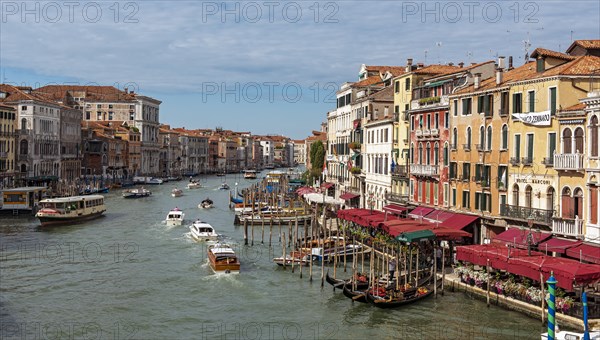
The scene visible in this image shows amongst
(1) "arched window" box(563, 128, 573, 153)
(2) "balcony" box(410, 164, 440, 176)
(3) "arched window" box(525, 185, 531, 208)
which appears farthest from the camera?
(2) "balcony" box(410, 164, 440, 176)

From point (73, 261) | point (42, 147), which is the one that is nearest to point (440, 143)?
point (73, 261)

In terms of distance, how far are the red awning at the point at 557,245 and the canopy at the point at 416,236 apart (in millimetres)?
3014

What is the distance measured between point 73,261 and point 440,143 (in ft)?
45.2

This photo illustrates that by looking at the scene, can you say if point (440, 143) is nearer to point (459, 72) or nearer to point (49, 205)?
point (459, 72)

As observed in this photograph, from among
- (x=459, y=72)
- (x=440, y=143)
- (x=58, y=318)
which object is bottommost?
(x=58, y=318)

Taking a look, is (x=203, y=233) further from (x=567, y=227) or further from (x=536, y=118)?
(x=567, y=227)

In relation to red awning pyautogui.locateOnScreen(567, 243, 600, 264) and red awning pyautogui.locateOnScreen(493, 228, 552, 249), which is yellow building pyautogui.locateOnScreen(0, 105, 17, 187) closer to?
red awning pyautogui.locateOnScreen(493, 228, 552, 249)

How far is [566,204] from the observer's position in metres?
17.9

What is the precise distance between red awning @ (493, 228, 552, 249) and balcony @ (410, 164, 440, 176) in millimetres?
5394

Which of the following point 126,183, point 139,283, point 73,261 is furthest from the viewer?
point 126,183

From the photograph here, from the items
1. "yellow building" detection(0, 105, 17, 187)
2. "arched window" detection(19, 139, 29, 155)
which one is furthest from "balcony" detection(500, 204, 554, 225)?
"arched window" detection(19, 139, 29, 155)

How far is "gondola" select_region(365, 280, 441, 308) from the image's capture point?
1736 centimetres

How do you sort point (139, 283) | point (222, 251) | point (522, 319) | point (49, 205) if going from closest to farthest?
point (522, 319) < point (139, 283) < point (222, 251) < point (49, 205)

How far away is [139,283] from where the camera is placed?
20797 mm
